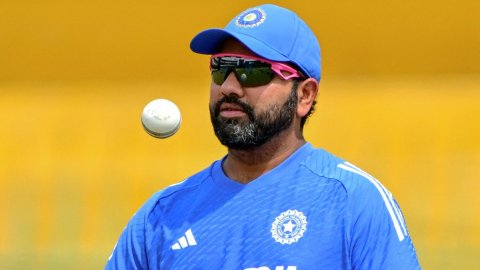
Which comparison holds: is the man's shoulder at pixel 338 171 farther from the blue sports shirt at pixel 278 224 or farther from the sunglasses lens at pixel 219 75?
the sunglasses lens at pixel 219 75

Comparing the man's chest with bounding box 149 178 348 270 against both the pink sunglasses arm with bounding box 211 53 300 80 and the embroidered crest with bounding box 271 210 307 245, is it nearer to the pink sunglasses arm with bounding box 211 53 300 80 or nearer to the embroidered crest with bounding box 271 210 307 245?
the embroidered crest with bounding box 271 210 307 245

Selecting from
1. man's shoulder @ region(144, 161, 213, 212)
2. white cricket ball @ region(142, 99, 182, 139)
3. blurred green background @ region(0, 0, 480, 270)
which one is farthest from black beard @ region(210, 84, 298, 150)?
blurred green background @ region(0, 0, 480, 270)

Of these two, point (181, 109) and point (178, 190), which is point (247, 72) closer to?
point (178, 190)

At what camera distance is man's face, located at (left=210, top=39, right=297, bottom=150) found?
3.24m

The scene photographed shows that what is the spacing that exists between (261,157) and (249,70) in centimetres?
31

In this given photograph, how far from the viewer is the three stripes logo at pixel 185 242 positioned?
3.23 meters

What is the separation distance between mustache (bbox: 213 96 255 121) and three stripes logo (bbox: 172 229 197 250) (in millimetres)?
421

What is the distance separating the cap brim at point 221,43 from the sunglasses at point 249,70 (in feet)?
0.09

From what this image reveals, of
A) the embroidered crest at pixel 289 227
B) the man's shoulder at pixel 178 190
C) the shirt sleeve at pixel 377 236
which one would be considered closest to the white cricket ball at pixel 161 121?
the man's shoulder at pixel 178 190

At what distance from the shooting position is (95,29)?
24.0ft

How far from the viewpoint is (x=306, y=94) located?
340 centimetres

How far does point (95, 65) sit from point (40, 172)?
3.02ft

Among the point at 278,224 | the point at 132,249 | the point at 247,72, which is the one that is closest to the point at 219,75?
the point at 247,72

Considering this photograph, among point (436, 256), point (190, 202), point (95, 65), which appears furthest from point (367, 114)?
point (190, 202)
